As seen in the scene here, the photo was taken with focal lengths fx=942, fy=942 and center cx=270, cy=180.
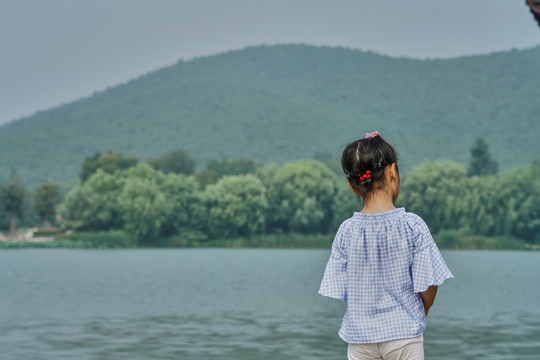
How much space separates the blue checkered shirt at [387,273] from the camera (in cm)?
364

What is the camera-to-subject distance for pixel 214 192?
8644 centimetres

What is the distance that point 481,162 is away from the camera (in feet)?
316

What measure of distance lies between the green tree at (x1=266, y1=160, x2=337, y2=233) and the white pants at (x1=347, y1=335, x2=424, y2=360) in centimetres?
8097

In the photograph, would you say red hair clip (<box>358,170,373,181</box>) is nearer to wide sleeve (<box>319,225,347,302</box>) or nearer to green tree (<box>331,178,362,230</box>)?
wide sleeve (<box>319,225,347,302</box>)

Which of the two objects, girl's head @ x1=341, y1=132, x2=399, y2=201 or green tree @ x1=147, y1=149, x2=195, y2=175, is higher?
green tree @ x1=147, y1=149, x2=195, y2=175

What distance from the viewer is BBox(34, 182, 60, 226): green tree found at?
10688 cm

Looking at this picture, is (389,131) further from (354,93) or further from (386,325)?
(386,325)

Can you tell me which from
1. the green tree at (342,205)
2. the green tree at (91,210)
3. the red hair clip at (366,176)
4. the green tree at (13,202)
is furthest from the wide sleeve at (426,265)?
the green tree at (13,202)

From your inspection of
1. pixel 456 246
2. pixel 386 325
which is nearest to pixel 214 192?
pixel 456 246

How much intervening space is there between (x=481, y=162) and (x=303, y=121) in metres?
87.2

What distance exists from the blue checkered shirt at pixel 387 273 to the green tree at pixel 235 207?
78723mm

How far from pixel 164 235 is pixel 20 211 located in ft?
93.1

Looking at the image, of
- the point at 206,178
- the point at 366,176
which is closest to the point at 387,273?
the point at 366,176

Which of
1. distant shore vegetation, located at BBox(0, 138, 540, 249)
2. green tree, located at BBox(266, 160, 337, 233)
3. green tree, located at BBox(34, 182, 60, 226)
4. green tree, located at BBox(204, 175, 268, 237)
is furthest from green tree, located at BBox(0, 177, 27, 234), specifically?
green tree, located at BBox(266, 160, 337, 233)
